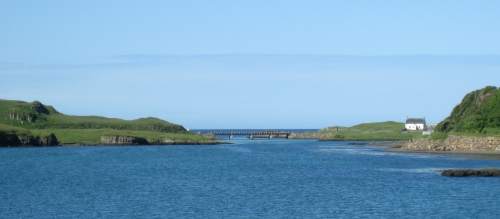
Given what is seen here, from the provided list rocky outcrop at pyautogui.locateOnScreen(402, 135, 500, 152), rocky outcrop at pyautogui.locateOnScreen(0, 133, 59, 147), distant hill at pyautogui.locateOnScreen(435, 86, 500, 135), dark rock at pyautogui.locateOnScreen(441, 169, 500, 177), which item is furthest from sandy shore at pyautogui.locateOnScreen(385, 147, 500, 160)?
rocky outcrop at pyautogui.locateOnScreen(0, 133, 59, 147)

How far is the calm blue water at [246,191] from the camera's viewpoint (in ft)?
195

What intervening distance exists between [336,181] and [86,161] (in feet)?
165

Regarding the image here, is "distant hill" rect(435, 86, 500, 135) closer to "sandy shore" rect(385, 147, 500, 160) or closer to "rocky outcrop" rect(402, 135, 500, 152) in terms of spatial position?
"rocky outcrop" rect(402, 135, 500, 152)

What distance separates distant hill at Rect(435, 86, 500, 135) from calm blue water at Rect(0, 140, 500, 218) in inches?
1169

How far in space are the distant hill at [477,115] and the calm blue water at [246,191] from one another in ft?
97.4

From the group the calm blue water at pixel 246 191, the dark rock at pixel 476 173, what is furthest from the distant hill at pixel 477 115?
the dark rock at pixel 476 173

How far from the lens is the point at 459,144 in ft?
470

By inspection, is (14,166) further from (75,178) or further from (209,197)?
(209,197)

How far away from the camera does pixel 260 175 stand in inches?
3711

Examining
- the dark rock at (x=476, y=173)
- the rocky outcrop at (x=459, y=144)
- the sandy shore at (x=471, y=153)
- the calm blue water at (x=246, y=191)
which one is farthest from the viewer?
the rocky outcrop at (x=459, y=144)

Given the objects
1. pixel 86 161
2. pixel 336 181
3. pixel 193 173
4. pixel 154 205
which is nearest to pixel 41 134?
pixel 86 161

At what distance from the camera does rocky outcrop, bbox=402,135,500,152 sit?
5330 inches

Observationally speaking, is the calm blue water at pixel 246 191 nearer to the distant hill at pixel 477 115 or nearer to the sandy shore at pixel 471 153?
the sandy shore at pixel 471 153

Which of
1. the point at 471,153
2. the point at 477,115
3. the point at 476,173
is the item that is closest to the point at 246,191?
the point at 476,173
